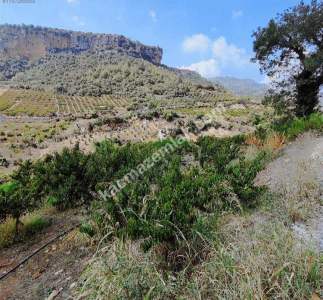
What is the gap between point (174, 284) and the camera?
2.95 meters

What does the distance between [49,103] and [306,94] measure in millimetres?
85416

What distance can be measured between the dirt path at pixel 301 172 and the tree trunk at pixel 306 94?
4.70 m

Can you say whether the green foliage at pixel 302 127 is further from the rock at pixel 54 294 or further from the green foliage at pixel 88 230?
the rock at pixel 54 294

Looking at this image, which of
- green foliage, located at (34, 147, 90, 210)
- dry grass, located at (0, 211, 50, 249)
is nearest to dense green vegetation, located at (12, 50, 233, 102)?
green foliage, located at (34, 147, 90, 210)

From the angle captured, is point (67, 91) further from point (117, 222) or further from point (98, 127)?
point (117, 222)

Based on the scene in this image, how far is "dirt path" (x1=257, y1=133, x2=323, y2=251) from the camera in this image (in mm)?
3940

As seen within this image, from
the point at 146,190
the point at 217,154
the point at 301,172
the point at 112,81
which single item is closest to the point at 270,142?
the point at 217,154

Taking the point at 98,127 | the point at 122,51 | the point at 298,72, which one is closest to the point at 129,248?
the point at 298,72

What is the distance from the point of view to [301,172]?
571 centimetres

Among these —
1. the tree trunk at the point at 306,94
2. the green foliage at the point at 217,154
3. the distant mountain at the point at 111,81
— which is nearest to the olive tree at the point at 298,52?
the tree trunk at the point at 306,94

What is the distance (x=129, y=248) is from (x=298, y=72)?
45.6ft

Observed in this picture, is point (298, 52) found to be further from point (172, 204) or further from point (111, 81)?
point (111, 81)

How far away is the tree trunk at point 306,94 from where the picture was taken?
14391 millimetres

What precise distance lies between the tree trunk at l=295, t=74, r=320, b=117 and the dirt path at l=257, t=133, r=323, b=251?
4.70 metres
